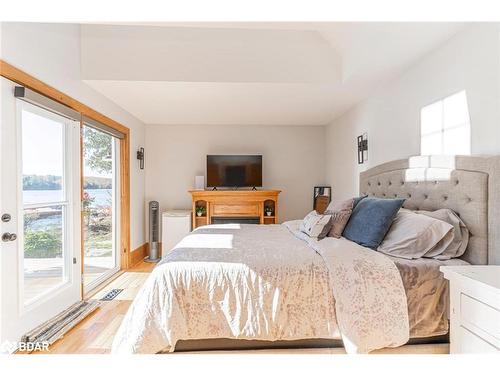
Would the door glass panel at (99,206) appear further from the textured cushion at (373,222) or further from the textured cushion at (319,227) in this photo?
the textured cushion at (373,222)

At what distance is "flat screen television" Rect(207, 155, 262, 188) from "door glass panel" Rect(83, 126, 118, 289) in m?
1.68

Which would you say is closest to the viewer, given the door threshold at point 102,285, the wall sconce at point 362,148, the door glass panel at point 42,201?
the door glass panel at point 42,201

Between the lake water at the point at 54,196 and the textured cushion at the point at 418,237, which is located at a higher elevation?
the lake water at the point at 54,196

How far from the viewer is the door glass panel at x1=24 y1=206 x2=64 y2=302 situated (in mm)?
2422

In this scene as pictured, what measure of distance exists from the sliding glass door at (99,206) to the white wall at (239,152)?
124 centimetres

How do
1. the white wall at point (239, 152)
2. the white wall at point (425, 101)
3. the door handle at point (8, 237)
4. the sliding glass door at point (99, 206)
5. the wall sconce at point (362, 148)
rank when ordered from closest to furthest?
the white wall at point (425, 101)
the door handle at point (8, 237)
the sliding glass door at point (99, 206)
the wall sconce at point (362, 148)
the white wall at point (239, 152)

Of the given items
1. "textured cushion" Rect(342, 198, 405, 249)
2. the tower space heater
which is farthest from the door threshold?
"textured cushion" Rect(342, 198, 405, 249)

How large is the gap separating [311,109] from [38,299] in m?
3.86

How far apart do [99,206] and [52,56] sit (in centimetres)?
191

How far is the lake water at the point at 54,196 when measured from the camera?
2.44 meters

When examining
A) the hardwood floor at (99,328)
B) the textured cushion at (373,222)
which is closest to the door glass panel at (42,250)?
the hardwood floor at (99,328)

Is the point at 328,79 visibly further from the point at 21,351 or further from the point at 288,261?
the point at 21,351

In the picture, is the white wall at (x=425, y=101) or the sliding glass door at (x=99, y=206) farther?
the sliding glass door at (x=99, y=206)

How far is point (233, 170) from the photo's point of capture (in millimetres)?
5395
